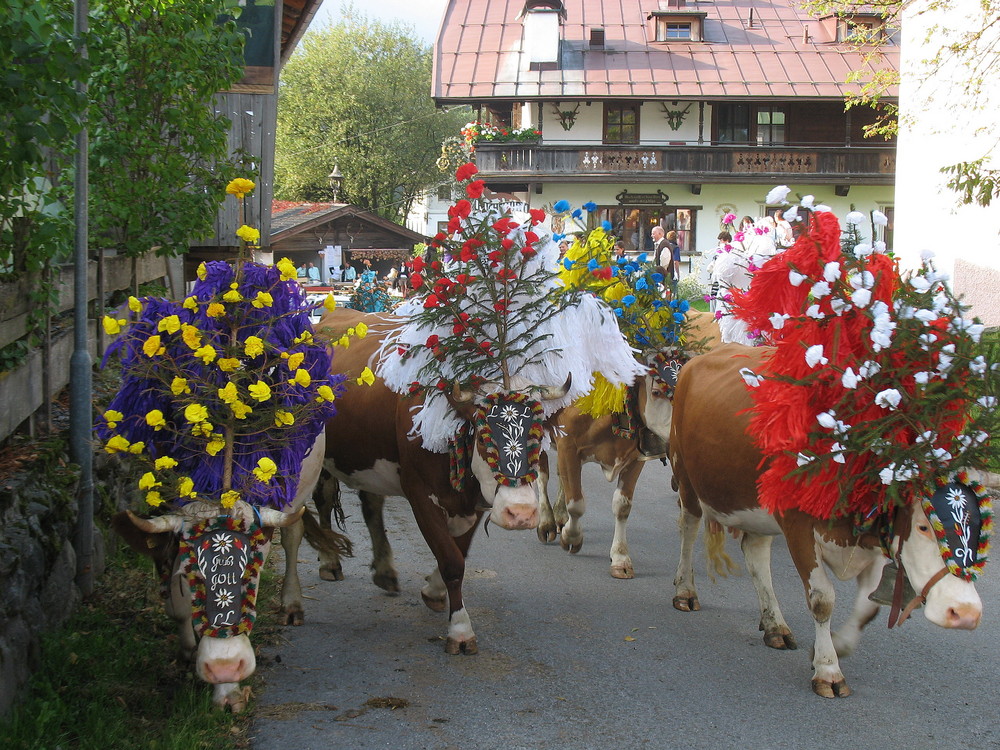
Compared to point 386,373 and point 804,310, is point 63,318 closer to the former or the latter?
point 386,373

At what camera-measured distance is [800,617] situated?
6410 millimetres

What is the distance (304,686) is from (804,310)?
303 centimetres

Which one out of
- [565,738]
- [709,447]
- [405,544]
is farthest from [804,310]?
[405,544]

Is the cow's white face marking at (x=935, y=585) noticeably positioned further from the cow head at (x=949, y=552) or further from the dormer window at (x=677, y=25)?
the dormer window at (x=677, y=25)

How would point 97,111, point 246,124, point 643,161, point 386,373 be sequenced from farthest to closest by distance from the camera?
1. point 643,161
2. point 246,124
3. point 97,111
4. point 386,373

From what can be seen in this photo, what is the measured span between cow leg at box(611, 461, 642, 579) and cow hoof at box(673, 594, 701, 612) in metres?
0.74

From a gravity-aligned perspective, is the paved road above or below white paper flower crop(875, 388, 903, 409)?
below

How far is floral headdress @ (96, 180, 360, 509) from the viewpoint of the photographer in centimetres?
457

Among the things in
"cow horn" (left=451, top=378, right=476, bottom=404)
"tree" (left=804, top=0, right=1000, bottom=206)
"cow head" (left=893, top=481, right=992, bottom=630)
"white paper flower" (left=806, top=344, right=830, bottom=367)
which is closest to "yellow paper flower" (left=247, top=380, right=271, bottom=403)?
"cow horn" (left=451, top=378, right=476, bottom=404)

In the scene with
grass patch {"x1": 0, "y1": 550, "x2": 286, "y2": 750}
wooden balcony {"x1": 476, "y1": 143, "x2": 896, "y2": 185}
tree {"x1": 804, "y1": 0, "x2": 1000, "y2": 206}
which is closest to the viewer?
grass patch {"x1": 0, "y1": 550, "x2": 286, "y2": 750}

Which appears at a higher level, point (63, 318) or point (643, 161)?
point (643, 161)

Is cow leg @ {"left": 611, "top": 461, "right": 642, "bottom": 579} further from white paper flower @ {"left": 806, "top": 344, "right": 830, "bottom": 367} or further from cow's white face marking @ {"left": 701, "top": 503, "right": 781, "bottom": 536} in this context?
white paper flower @ {"left": 806, "top": 344, "right": 830, "bottom": 367}

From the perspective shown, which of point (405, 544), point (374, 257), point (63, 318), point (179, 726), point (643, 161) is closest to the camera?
point (179, 726)

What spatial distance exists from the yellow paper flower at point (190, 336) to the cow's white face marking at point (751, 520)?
3049mm
